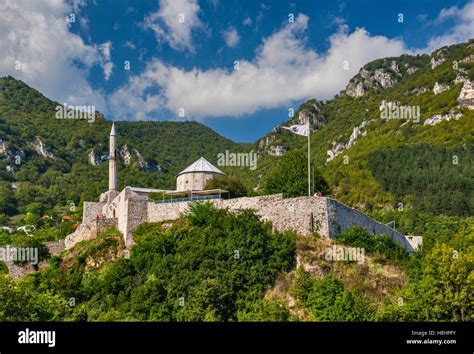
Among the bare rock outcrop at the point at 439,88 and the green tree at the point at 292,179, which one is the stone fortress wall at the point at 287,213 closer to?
the green tree at the point at 292,179

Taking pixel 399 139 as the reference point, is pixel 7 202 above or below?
below

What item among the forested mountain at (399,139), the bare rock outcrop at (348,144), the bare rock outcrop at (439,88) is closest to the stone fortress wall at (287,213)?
the forested mountain at (399,139)

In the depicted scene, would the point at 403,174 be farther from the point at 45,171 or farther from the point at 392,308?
the point at 45,171

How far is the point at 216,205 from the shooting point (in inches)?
1517

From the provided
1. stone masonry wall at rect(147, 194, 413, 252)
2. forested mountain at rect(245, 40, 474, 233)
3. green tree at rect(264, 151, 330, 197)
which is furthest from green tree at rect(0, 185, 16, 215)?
stone masonry wall at rect(147, 194, 413, 252)

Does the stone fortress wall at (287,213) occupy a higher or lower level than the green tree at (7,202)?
lower

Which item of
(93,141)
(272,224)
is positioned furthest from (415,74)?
(272,224)

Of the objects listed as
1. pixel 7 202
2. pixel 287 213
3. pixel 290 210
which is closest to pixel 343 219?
pixel 290 210

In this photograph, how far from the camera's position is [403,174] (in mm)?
83938

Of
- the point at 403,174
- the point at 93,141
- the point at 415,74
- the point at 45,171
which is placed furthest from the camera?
the point at 415,74

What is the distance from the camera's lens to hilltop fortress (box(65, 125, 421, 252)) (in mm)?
34719

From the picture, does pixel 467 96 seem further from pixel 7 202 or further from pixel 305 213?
pixel 305 213

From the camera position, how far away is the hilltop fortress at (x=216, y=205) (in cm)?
3472
